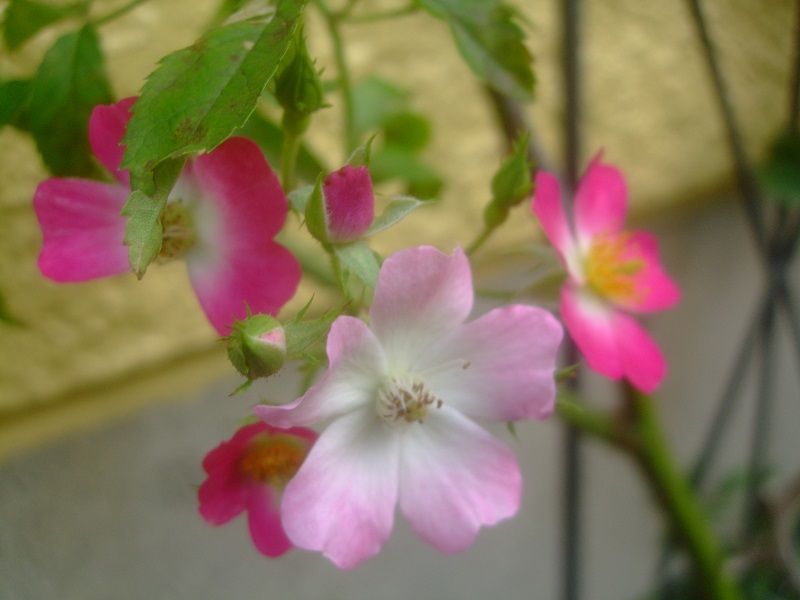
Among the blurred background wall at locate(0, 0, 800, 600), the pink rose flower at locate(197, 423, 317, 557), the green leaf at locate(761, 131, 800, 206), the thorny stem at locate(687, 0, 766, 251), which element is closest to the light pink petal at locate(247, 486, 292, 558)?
the pink rose flower at locate(197, 423, 317, 557)

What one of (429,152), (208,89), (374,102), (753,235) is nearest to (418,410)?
(208,89)

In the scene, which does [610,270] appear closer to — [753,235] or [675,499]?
[675,499]

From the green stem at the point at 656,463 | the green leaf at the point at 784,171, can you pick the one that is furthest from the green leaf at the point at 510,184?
the green leaf at the point at 784,171

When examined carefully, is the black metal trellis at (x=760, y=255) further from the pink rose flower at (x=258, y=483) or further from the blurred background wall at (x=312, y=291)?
the pink rose flower at (x=258, y=483)

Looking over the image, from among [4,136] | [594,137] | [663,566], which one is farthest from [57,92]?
[663,566]

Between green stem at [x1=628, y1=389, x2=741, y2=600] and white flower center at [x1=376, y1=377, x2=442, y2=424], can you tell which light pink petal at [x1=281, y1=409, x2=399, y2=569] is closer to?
white flower center at [x1=376, y1=377, x2=442, y2=424]

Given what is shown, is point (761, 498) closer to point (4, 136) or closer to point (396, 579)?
point (396, 579)
